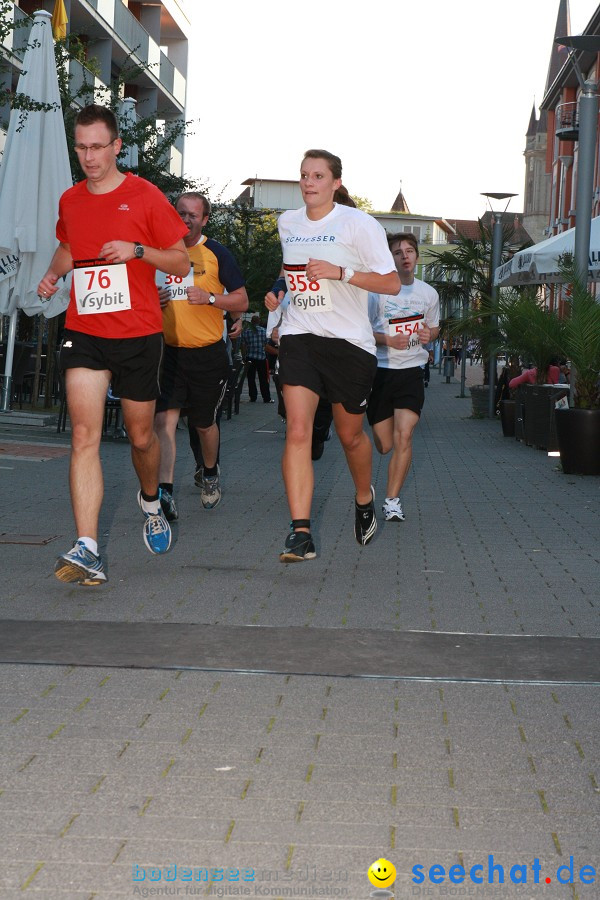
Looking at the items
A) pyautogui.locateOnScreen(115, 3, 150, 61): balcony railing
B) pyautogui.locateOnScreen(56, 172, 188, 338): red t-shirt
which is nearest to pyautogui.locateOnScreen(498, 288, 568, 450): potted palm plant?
pyautogui.locateOnScreen(56, 172, 188, 338): red t-shirt

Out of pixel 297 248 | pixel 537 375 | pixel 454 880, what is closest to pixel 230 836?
pixel 454 880

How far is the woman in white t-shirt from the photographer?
7.14m

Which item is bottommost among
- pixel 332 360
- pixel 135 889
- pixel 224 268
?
pixel 135 889

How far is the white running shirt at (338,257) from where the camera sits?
284 inches

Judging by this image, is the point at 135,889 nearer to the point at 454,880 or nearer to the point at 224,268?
the point at 454,880

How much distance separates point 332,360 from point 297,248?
0.65 m

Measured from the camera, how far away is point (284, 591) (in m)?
6.48

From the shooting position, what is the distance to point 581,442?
44.6 feet

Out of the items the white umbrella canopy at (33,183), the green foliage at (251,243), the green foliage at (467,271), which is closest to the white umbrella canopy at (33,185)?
the white umbrella canopy at (33,183)

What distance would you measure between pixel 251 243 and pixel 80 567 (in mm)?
27010

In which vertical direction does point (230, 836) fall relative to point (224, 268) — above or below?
below

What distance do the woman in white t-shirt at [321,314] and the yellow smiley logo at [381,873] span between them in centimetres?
407

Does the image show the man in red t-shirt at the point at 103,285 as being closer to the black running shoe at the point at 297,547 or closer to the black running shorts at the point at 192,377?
the black running shoe at the point at 297,547

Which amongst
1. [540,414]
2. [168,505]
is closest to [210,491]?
[168,505]
